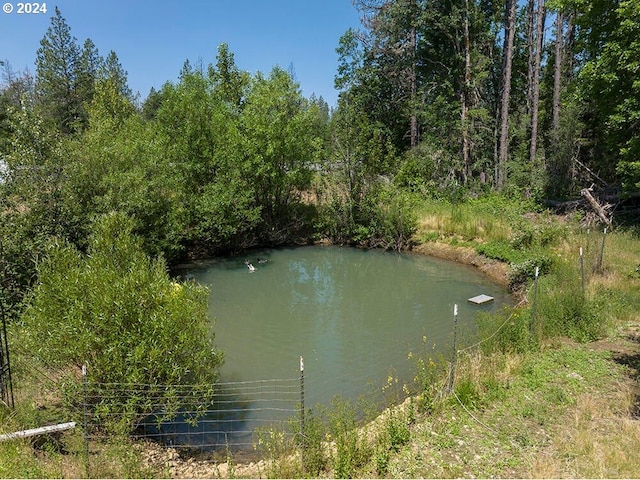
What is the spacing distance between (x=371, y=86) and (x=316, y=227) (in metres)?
12.1

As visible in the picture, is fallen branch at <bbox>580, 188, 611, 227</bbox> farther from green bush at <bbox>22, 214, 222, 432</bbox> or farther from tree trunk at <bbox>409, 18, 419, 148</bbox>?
green bush at <bbox>22, 214, 222, 432</bbox>

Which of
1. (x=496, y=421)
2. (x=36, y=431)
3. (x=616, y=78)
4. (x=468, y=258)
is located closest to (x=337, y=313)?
(x=496, y=421)

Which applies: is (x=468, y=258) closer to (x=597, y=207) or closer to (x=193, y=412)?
(x=597, y=207)

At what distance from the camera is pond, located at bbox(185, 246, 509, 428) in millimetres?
9031

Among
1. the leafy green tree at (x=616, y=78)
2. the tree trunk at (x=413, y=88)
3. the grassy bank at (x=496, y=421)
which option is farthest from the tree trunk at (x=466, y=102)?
the grassy bank at (x=496, y=421)

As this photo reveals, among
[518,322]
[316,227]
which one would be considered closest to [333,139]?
[316,227]

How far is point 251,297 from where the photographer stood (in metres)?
14.0

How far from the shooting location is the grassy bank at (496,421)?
5191mm

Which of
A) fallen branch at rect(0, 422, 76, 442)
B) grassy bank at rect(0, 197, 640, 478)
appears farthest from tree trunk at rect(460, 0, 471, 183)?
fallen branch at rect(0, 422, 76, 442)

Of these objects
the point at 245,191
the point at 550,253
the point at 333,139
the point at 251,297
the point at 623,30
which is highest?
the point at 623,30

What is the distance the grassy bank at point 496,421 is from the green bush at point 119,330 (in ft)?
2.39

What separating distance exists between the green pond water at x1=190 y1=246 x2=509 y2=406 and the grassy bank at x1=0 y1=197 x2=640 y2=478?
0.96 m

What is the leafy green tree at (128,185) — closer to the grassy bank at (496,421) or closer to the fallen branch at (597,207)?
the grassy bank at (496,421)

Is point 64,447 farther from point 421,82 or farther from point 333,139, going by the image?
point 421,82
